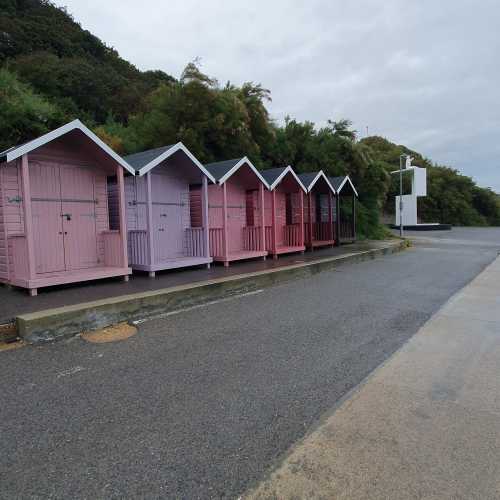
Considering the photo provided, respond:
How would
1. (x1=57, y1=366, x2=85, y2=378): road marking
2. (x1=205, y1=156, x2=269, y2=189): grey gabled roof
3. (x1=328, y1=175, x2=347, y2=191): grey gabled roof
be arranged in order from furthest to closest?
(x1=328, y1=175, x2=347, y2=191): grey gabled roof → (x1=205, y1=156, x2=269, y2=189): grey gabled roof → (x1=57, y1=366, x2=85, y2=378): road marking

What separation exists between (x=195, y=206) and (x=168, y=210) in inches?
37.0

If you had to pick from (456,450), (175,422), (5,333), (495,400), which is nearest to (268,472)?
(175,422)

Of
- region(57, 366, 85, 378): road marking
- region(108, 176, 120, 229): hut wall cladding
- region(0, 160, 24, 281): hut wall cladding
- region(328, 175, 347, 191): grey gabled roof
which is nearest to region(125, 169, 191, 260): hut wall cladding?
region(108, 176, 120, 229): hut wall cladding

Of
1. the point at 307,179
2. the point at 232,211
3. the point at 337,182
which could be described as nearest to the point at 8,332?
the point at 232,211

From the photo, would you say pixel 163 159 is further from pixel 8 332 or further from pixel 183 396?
pixel 183 396

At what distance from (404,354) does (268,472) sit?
9.36ft

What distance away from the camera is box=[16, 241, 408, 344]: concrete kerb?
542 cm

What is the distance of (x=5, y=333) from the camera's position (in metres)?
5.31

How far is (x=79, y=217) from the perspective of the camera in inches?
355

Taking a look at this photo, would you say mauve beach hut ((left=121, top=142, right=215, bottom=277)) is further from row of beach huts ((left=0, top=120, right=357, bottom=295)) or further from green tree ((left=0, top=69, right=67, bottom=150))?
green tree ((left=0, top=69, right=67, bottom=150))

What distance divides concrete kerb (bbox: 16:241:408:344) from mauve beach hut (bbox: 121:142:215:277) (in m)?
1.98

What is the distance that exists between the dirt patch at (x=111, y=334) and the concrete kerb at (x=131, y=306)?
0.17 metres

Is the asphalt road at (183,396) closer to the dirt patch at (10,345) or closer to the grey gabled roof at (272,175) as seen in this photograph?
the dirt patch at (10,345)

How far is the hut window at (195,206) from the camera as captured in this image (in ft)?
39.0
